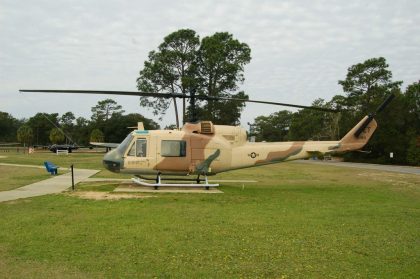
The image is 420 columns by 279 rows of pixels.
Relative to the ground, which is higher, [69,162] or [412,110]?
[412,110]

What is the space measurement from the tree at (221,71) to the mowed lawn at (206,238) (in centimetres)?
3795

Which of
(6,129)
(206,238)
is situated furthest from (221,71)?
(6,129)

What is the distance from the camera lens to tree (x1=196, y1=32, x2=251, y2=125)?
50.0 m

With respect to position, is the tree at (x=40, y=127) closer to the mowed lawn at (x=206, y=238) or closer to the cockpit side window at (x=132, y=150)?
the cockpit side window at (x=132, y=150)

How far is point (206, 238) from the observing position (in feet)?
24.3

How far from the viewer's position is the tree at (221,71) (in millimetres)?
49969

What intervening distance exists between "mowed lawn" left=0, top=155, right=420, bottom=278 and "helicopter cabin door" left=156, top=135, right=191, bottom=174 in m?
2.93

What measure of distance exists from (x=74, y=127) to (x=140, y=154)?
107742 millimetres

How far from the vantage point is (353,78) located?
5666 centimetres

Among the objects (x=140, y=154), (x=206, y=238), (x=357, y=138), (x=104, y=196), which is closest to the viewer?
(x=206, y=238)

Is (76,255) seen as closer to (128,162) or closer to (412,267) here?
(412,267)

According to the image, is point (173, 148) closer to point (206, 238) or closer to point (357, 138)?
point (357, 138)

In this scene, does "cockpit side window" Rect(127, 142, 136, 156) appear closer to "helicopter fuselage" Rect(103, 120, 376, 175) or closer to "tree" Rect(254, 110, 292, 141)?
"helicopter fuselage" Rect(103, 120, 376, 175)

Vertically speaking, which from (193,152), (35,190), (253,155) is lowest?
(35,190)
